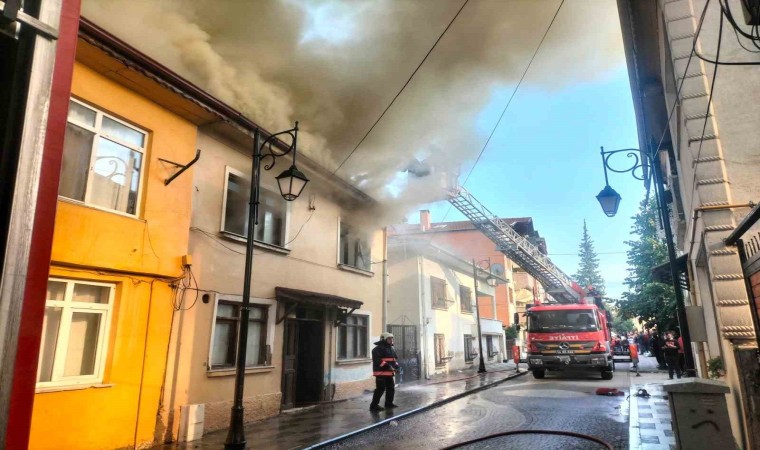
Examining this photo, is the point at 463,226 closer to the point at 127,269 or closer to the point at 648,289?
the point at 648,289

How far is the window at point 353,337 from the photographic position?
12.4 meters

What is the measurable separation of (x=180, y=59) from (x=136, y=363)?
5433 mm

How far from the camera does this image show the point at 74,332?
6.35 metres

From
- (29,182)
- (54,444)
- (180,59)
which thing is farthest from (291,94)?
(29,182)

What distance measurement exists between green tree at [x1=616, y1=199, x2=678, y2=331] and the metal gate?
31.4 ft

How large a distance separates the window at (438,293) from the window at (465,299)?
2.21 m

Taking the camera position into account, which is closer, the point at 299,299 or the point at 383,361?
the point at 383,361

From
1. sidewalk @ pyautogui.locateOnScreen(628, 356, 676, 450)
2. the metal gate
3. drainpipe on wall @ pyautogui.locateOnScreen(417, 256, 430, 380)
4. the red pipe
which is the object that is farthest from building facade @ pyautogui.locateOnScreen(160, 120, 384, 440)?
sidewalk @ pyautogui.locateOnScreen(628, 356, 676, 450)

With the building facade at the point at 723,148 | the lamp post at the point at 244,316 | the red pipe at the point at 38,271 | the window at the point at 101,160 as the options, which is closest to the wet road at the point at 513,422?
the lamp post at the point at 244,316

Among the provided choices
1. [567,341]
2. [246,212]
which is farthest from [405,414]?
[567,341]

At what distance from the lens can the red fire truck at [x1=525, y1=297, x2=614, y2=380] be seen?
1465 centimetres

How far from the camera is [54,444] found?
5715 millimetres

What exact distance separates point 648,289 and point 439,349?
1001cm

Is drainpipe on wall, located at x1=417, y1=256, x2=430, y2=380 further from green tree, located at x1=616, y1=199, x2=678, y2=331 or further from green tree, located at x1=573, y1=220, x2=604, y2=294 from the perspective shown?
green tree, located at x1=573, y1=220, x2=604, y2=294
